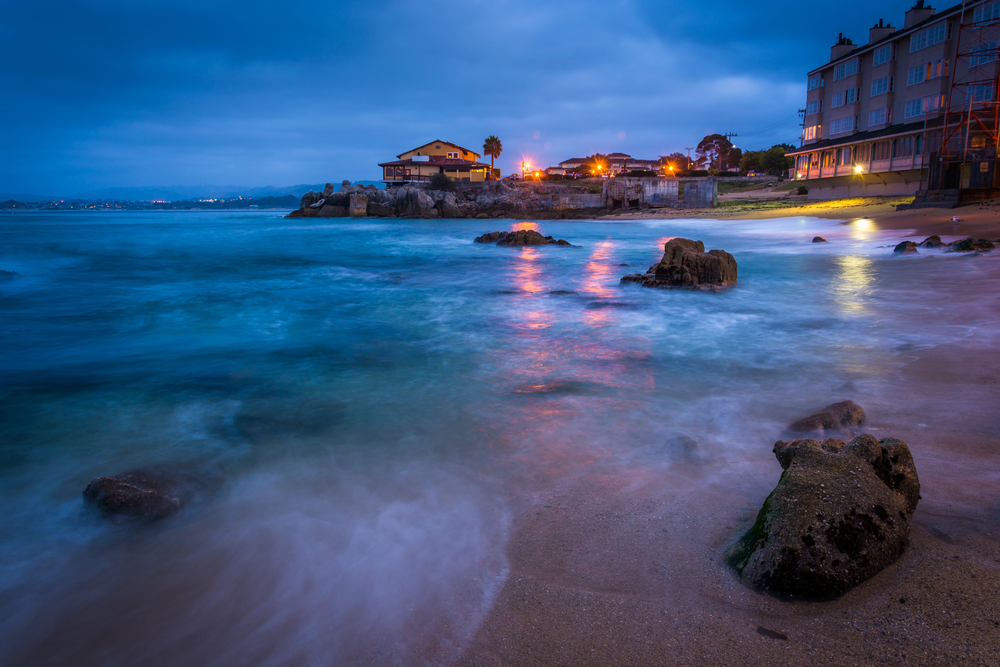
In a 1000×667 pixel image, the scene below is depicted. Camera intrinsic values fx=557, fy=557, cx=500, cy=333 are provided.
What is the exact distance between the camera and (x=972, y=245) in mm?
13859

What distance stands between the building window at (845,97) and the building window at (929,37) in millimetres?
5074

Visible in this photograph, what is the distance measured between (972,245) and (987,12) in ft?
65.6

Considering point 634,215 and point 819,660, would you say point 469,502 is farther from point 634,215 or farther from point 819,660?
point 634,215

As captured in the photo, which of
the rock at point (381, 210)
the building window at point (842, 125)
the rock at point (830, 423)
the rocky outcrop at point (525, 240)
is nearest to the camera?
the rock at point (830, 423)

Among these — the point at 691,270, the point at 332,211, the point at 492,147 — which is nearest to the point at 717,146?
the point at 492,147

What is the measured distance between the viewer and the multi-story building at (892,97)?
26438 mm

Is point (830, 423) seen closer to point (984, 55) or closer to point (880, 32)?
point (984, 55)

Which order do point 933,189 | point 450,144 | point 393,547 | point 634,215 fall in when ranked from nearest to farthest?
point 393,547 → point 933,189 → point 634,215 → point 450,144

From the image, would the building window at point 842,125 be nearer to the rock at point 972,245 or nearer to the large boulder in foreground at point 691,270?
the rock at point 972,245

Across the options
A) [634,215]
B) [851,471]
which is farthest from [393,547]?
[634,215]

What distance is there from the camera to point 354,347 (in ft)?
29.5

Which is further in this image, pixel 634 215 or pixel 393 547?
pixel 634 215

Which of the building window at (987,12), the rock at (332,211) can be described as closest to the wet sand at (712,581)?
the building window at (987,12)

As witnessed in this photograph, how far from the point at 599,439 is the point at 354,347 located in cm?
522
